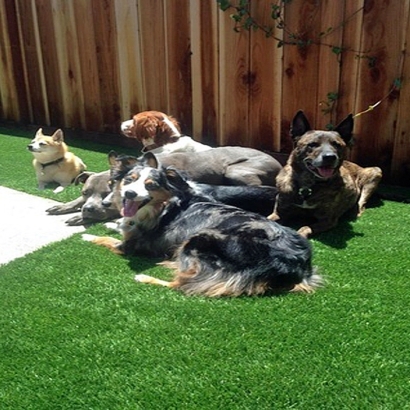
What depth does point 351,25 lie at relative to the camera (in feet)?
16.8

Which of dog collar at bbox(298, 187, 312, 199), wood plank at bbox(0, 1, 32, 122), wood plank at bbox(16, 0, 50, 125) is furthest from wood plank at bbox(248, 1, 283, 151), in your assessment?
wood plank at bbox(0, 1, 32, 122)

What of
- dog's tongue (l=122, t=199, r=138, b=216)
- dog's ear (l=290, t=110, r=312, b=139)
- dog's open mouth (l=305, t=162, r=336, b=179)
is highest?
dog's ear (l=290, t=110, r=312, b=139)

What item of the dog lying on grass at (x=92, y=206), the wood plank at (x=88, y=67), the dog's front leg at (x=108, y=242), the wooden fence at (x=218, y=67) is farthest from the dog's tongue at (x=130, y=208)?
the wood plank at (x=88, y=67)

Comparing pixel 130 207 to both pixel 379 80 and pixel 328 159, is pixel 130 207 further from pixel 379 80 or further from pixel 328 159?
pixel 379 80

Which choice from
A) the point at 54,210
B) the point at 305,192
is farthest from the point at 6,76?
the point at 305,192

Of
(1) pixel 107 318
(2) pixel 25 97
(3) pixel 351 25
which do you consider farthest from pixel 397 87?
(2) pixel 25 97

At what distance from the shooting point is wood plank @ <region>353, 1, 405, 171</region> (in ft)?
16.2

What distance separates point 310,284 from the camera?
10.5 ft

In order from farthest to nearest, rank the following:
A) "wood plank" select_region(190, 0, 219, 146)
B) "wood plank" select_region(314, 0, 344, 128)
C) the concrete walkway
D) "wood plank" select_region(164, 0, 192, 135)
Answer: "wood plank" select_region(164, 0, 192, 135)
"wood plank" select_region(190, 0, 219, 146)
"wood plank" select_region(314, 0, 344, 128)
the concrete walkway

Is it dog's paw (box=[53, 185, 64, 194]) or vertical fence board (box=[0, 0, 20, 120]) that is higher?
vertical fence board (box=[0, 0, 20, 120])

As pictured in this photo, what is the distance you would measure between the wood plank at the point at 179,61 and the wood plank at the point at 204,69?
0.37 feet

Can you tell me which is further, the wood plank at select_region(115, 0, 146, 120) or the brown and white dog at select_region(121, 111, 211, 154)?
the wood plank at select_region(115, 0, 146, 120)

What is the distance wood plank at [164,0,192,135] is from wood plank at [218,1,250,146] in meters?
0.57

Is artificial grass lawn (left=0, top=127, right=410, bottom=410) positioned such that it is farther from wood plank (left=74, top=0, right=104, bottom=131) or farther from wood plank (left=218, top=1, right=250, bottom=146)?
wood plank (left=74, top=0, right=104, bottom=131)
